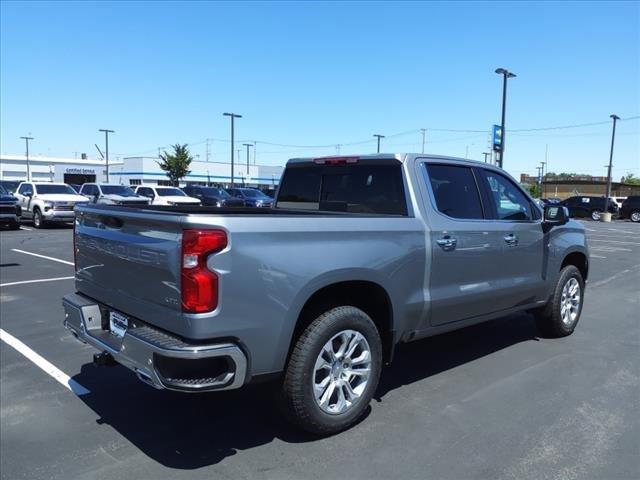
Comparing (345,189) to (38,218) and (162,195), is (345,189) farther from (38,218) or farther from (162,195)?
(162,195)

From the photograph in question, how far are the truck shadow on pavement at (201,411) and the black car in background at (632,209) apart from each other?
39386mm

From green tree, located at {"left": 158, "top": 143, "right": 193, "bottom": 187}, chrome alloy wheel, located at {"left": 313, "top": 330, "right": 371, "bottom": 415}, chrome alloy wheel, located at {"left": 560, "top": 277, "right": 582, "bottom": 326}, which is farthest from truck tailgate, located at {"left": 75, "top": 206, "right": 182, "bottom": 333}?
green tree, located at {"left": 158, "top": 143, "right": 193, "bottom": 187}

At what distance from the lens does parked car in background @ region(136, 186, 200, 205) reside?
83.4ft

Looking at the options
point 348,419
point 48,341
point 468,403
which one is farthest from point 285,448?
point 48,341

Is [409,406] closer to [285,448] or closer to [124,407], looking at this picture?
[285,448]

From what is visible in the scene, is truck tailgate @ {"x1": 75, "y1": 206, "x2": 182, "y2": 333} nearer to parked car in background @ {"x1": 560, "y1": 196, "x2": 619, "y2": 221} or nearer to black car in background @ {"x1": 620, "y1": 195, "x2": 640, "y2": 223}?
parked car in background @ {"x1": 560, "y1": 196, "x2": 619, "y2": 221}

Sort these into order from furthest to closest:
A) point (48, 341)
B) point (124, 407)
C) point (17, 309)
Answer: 1. point (17, 309)
2. point (48, 341)
3. point (124, 407)

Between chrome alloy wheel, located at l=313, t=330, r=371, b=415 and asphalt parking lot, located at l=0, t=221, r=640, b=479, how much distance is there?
251 mm

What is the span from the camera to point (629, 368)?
5043 mm

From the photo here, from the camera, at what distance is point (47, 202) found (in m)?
20.6

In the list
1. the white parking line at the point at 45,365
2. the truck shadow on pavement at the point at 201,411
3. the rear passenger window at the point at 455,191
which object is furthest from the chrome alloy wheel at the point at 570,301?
the white parking line at the point at 45,365

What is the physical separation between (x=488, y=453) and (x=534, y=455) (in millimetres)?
281

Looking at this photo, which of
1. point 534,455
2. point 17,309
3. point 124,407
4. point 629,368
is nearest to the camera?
point 534,455

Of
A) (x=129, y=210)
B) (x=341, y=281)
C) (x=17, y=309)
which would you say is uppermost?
(x=129, y=210)
